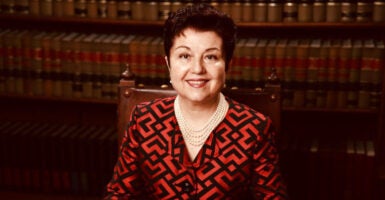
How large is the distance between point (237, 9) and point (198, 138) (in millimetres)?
1130

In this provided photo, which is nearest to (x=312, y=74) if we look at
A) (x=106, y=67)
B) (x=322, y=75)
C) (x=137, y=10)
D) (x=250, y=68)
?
(x=322, y=75)

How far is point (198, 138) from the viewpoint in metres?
1.64

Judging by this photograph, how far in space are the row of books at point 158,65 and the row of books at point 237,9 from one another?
0.40ft

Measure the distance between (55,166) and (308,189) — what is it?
4.08ft

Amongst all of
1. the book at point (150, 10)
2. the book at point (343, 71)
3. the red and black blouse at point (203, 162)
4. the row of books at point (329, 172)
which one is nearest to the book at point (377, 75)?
the book at point (343, 71)

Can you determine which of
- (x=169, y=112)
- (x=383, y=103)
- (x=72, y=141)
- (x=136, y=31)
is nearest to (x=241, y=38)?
(x=136, y=31)

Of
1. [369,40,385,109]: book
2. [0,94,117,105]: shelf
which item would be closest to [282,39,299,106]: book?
[369,40,385,109]: book

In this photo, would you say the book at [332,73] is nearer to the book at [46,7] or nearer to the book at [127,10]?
the book at [127,10]

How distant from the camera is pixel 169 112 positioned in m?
1.69

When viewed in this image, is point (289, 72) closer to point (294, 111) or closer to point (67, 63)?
point (294, 111)

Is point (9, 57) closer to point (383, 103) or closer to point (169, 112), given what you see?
point (169, 112)

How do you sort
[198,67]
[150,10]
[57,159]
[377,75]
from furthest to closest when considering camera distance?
[57,159]
[150,10]
[377,75]
[198,67]

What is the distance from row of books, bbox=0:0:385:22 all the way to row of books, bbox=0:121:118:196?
597 millimetres

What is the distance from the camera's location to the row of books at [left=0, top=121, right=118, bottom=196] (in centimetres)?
285
